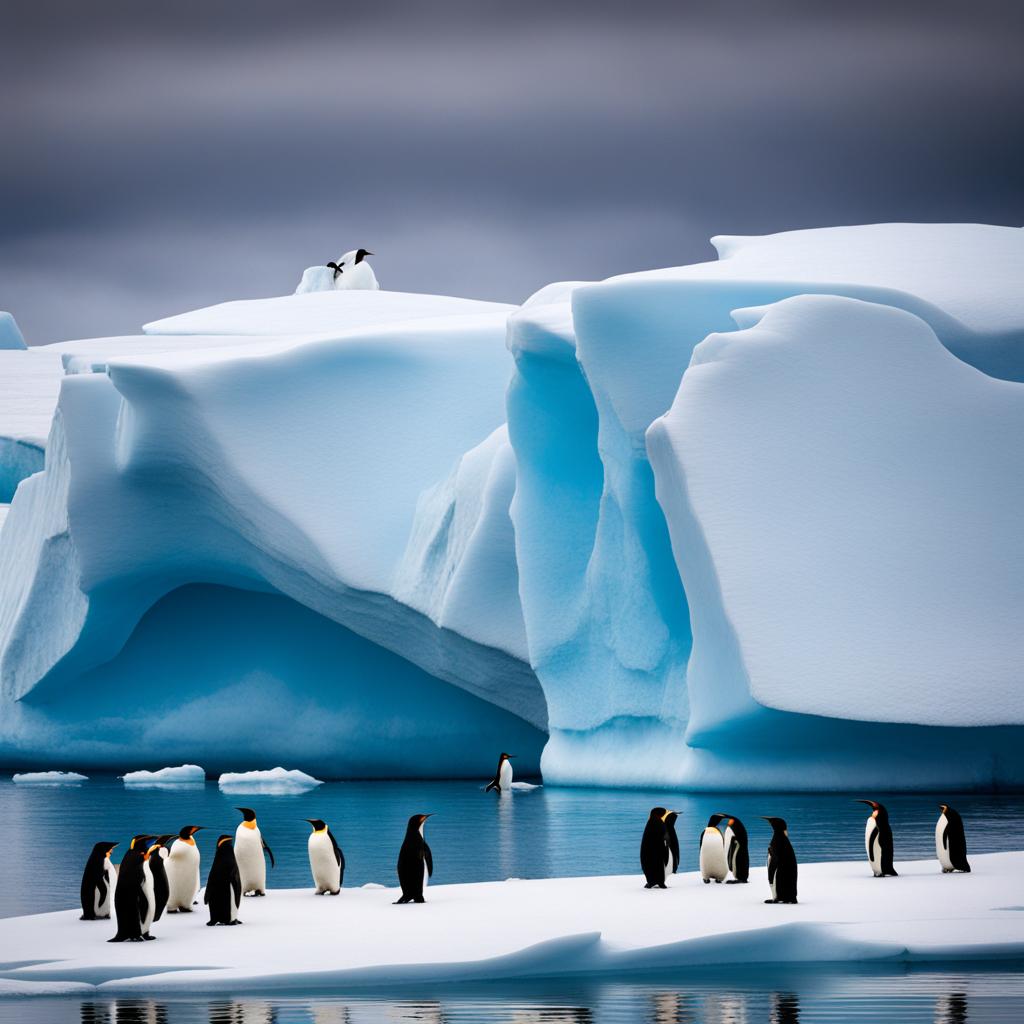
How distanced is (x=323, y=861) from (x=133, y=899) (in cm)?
182

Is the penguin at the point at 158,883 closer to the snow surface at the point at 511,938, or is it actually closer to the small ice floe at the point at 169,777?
the snow surface at the point at 511,938

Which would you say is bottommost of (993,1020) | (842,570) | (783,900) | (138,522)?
(993,1020)

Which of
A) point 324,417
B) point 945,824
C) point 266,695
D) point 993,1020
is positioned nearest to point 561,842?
point 945,824

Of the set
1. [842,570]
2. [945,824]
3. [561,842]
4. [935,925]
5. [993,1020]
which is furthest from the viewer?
[842,570]

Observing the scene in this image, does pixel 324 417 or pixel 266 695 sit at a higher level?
pixel 324 417

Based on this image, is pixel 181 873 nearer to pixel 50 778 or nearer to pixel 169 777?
pixel 169 777

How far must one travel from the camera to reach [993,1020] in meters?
6.93

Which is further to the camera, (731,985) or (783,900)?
(783,900)

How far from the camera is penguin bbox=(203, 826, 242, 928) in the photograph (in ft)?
30.3

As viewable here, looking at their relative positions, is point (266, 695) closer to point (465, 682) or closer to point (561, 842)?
point (465, 682)

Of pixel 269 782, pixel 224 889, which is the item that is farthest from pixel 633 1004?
pixel 269 782

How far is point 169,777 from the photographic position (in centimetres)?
2472

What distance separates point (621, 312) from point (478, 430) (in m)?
5.01

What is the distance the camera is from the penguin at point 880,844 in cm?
1059
